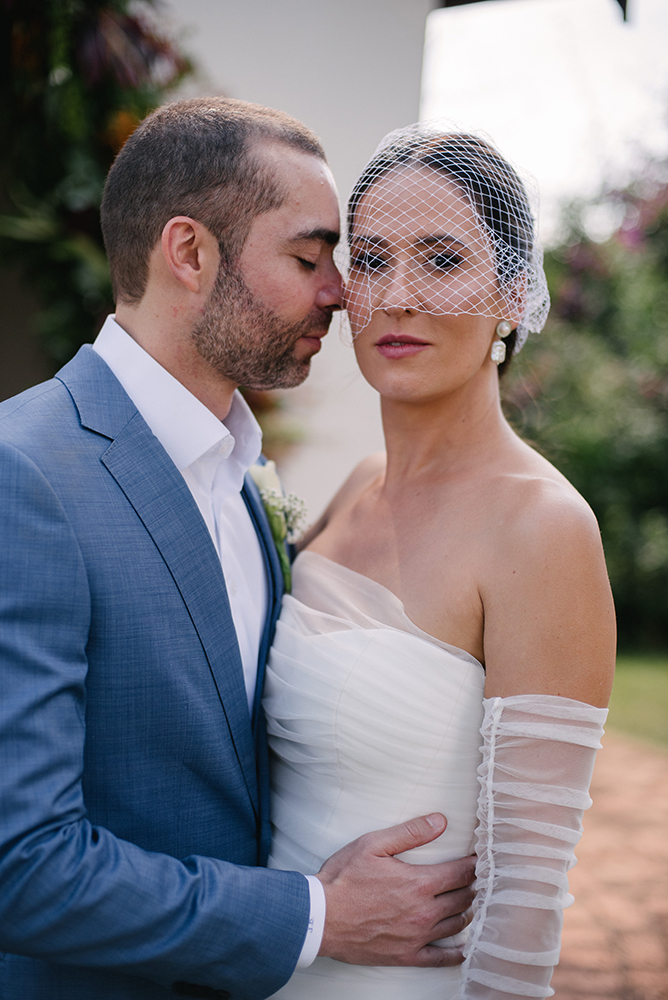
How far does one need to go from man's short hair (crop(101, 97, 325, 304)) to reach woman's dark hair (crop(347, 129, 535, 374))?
0.84 ft

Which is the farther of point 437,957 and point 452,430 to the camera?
point 452,430

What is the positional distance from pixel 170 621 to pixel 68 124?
288 cm

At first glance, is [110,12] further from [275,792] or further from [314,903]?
[314,903]

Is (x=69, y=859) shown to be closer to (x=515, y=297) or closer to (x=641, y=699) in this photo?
(x=515, y=297)

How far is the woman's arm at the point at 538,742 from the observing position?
5.54 feet

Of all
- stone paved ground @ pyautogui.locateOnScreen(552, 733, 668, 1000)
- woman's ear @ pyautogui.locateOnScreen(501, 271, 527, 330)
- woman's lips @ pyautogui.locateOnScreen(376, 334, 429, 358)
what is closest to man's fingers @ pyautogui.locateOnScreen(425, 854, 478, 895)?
woman's lips @ pyautogui.locateOnScreen(376, 334, 429, 358)

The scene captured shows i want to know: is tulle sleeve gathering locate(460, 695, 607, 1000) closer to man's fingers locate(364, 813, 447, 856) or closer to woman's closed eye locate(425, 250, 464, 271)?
man's fingers locate(364, 813, 447, 856)

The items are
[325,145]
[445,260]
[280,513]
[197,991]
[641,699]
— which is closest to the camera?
[197,991]

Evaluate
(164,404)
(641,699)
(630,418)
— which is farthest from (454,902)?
(630,418)

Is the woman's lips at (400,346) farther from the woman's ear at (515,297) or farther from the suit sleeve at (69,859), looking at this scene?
the suit sleeve at (69,859)

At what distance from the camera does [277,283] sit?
203 cm

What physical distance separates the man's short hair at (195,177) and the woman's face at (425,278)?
10.9 inches

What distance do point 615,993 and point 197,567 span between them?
3750 millimetres

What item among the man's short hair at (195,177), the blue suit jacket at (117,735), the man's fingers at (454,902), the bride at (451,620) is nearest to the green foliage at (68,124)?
the man's short hair at (195,177)
